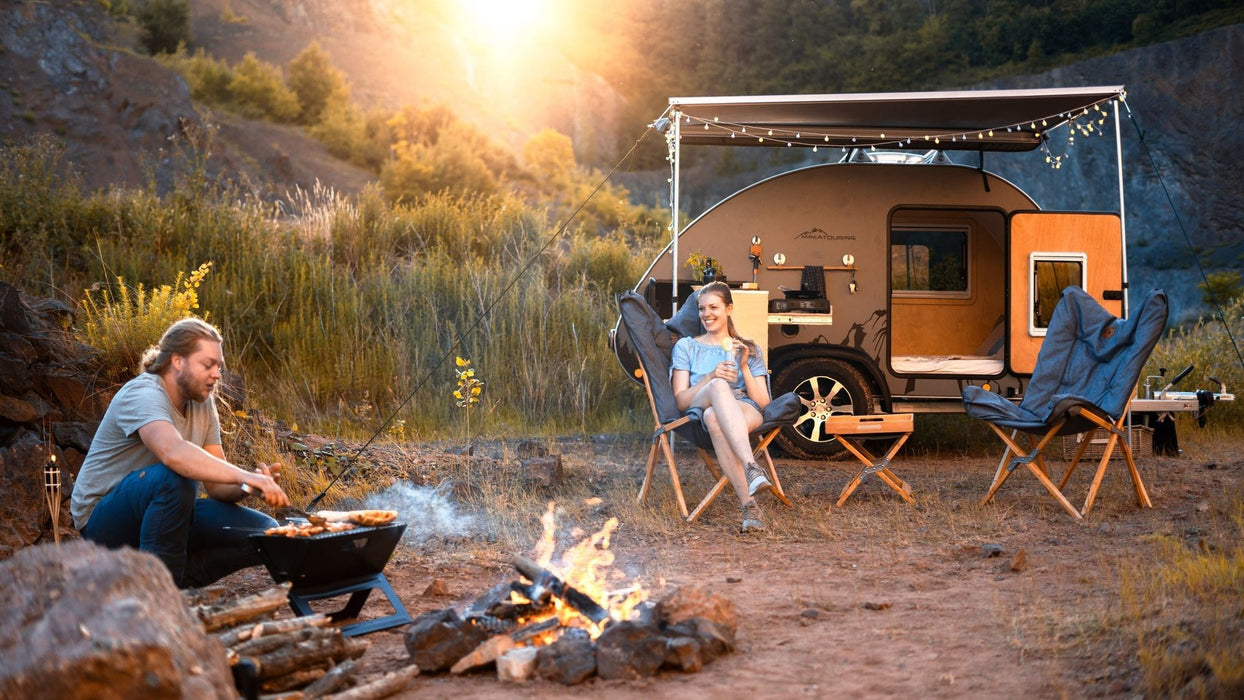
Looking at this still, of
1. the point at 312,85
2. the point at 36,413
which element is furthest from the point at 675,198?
the point at 312,85

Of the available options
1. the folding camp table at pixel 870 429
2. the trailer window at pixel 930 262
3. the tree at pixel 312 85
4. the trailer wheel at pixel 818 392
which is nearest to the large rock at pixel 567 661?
the folding camp table at pixel 870 429

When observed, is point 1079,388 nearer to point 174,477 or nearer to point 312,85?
point 174,477

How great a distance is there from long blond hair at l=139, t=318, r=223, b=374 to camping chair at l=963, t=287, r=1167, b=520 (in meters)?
3.40

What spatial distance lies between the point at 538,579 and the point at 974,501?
2.83 m

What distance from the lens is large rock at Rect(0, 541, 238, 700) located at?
181 centimetres

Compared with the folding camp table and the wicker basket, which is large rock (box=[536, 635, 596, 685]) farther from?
the wicker basket

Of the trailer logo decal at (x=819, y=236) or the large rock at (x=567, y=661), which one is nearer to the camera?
the large rock at (x=567, y=661)

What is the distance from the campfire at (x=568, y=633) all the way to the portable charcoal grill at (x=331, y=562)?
11.4 inches

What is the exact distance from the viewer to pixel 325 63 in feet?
80.4

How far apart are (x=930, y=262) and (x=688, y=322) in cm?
301

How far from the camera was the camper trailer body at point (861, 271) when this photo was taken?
6.55m

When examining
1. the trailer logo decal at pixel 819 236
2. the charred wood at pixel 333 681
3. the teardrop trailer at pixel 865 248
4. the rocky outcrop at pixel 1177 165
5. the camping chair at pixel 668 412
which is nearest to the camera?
the charred wood at pixel 333 681

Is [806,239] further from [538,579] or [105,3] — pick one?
[105,3]

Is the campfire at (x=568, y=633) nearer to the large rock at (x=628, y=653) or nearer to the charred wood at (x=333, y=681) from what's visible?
the large rock at (x=628, y=653)
